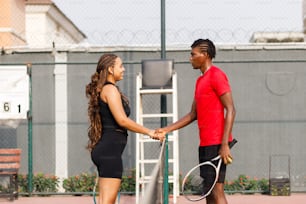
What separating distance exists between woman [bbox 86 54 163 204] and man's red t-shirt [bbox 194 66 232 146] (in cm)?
49

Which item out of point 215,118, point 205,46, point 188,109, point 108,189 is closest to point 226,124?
point 215,118

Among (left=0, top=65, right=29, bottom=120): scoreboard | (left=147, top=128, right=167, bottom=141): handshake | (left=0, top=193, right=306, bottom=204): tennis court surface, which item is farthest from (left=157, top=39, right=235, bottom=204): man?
(left=0, top=65, right=29, bottom=120): scoreboard

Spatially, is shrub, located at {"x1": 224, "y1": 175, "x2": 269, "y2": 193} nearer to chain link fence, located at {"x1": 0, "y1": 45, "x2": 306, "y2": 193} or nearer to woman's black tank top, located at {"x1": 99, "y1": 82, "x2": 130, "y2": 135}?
chain link fence, located at {"x1": 0, "y1": 45, "x2": 306, "y2": 193}

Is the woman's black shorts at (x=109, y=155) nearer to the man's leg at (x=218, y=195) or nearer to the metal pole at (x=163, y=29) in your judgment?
the man's leg at (x=218, y=195)

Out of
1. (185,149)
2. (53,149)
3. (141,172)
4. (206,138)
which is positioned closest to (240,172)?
(185,149)

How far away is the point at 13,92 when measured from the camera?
10.1 m

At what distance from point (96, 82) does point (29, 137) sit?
18.4 ft

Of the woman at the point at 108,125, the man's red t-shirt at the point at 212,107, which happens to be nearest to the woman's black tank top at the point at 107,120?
the woman at the point at 108,125

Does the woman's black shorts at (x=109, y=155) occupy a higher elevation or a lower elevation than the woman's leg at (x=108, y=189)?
higher

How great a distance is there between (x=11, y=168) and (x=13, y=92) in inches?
43.6

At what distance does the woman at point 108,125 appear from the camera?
462 cm

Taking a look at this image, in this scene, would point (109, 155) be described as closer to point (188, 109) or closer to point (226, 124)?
point (226, 124)

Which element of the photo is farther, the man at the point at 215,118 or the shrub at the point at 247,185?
the shrub at the point at 247,185

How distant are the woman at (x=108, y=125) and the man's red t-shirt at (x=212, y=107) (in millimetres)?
489
